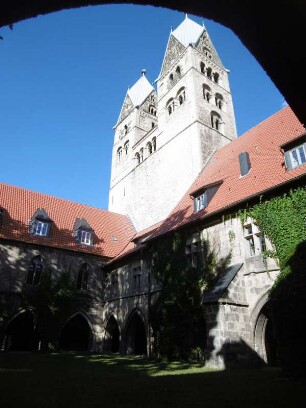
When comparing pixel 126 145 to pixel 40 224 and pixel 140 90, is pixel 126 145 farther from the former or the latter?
pixel 40 224

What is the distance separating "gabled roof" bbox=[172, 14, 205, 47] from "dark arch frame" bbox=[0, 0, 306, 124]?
32263 mm

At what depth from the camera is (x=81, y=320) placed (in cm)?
2198

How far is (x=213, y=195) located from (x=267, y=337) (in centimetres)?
699

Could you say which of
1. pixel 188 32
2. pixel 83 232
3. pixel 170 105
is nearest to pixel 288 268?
pixel 83 232

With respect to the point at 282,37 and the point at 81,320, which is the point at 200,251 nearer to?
the point at 81,320

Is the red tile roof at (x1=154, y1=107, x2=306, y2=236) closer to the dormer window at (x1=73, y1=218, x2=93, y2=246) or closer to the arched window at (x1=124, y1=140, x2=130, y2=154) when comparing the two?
the dormer window at (x1=73, y1=218, x2=93, y2=246)

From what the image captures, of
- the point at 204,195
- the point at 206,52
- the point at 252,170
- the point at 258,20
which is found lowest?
the point at 258,20

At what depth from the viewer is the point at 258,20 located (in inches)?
89.5

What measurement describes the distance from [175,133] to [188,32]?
14.1 m

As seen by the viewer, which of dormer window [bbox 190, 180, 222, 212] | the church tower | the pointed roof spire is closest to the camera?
dormer window [bbox 190, 180, 222, 212]

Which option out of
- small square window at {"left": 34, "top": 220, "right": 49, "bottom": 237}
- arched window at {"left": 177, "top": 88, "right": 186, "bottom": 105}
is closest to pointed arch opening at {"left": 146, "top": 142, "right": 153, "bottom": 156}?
arched window at {"left": 177, "top": 88, "right": 186, "bottom": 105}

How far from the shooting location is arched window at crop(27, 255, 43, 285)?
20578 mm

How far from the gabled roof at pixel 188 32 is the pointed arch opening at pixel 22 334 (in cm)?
2807

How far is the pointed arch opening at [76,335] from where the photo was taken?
21.4 metres
